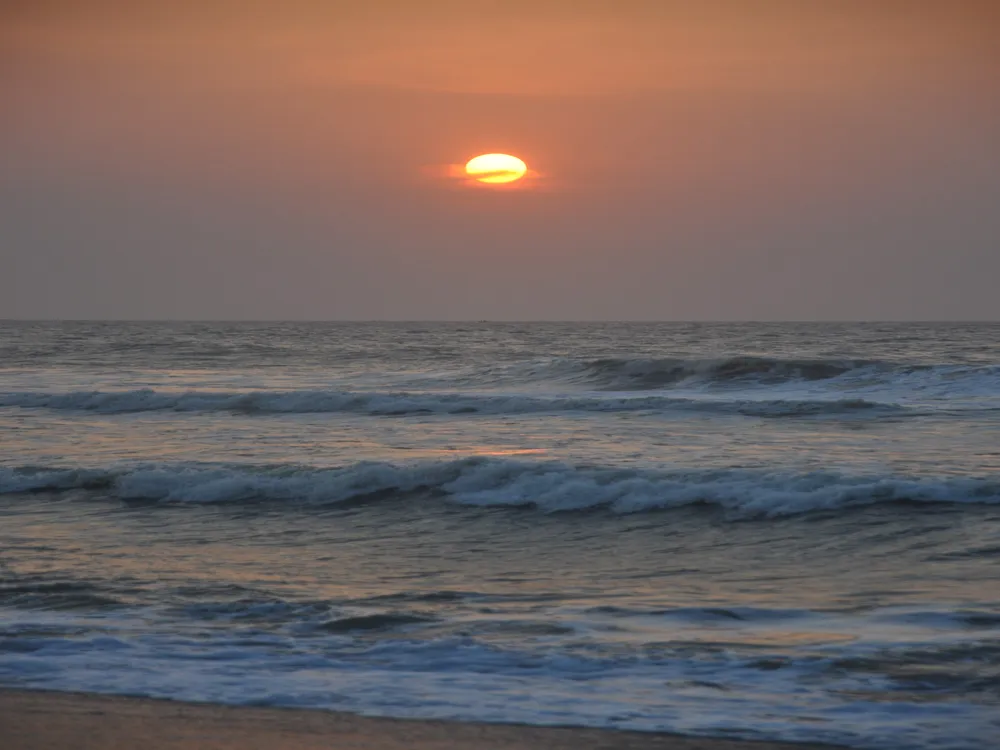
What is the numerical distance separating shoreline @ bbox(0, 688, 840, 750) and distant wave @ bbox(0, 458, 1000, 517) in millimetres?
7033

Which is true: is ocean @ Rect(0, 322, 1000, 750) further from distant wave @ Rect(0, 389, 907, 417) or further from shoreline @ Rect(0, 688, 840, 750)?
distant wave @ Rect(0, 389, 907, 417)

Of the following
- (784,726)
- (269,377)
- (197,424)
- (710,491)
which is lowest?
(784,726)

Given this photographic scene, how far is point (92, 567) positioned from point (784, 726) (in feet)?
20.4

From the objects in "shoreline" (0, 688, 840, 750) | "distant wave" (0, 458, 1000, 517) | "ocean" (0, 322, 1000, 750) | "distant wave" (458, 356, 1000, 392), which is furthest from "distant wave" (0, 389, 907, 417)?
"shoreline" (0, 688, 840, 750)

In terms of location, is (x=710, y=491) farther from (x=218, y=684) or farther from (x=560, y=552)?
(x=218, y=684)

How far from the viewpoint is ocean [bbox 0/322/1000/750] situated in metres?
6.09

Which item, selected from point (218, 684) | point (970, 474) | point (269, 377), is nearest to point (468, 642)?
point (218, 684)

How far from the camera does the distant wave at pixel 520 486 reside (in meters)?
12.5

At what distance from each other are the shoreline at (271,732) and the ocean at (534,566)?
0.15 m

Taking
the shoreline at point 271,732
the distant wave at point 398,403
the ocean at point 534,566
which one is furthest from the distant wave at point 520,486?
the distant wave at point 398,403

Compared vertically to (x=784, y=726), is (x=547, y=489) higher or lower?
higher

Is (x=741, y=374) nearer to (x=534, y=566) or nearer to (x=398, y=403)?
(x=398, y=403)

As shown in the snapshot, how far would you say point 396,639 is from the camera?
23.5 feet

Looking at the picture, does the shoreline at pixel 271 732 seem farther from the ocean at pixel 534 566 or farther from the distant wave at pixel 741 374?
the distant wave at pixel 741 374
